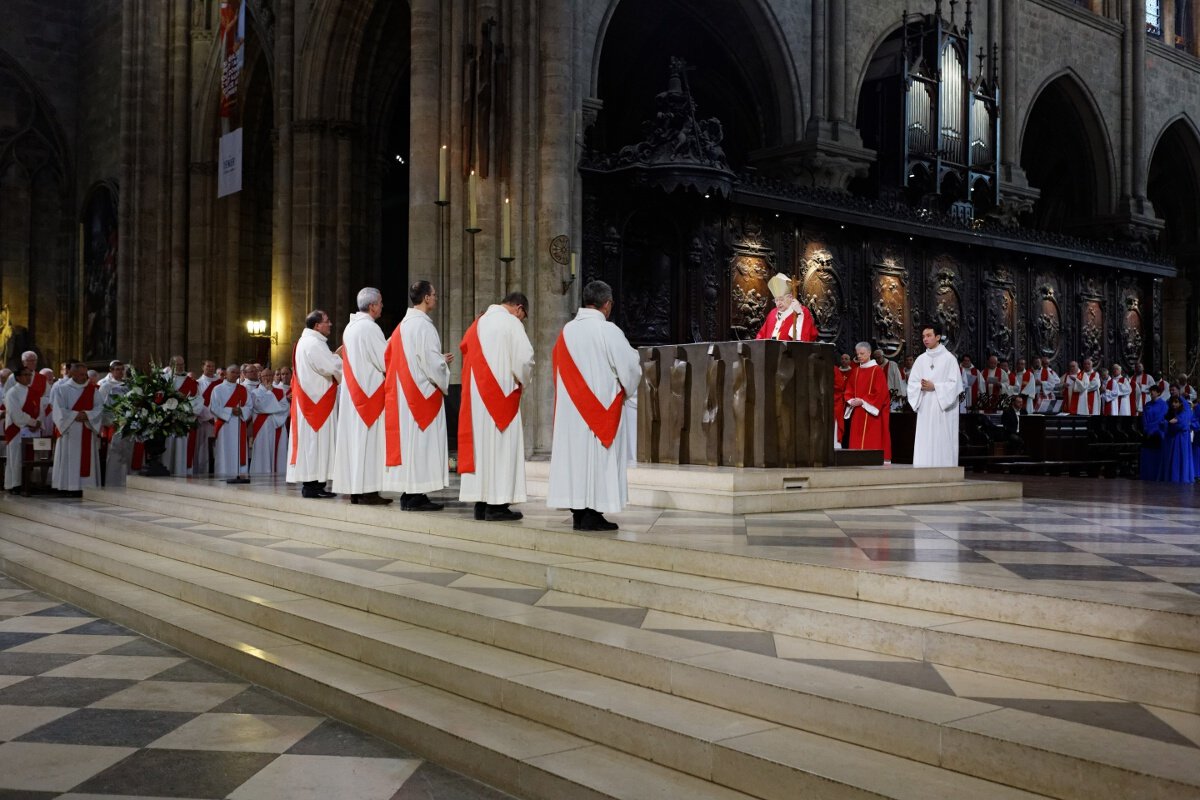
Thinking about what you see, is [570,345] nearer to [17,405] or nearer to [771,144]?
[17,405]

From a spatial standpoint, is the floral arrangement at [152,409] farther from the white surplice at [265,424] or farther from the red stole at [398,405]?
the red stole at [398,405]

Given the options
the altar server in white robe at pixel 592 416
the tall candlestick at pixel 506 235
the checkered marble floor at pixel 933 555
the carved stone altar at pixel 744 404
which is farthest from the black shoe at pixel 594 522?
the tall candlestick at pixel 506 235

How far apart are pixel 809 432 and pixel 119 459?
9.78m

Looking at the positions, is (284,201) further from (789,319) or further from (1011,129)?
(1011,129)

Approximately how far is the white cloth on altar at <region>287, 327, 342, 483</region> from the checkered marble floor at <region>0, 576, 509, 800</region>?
3490 mm

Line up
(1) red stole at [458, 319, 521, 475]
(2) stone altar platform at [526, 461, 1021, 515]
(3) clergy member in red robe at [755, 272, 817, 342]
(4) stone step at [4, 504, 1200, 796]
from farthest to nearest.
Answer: (3) clergy member in red robe at [755, 272, 817, 342] < (2) stone altar platform at [526, 461, 1021, 515] < (1) red stole at [458, 319, 521, 475] < (4) stone step at [4, 504, 1200, 796]

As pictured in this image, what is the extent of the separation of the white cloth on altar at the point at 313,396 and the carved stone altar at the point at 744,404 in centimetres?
285

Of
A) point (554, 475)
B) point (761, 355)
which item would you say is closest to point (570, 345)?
point (554, 475)

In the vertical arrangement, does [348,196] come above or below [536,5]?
below

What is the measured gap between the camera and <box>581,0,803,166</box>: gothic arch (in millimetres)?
19406

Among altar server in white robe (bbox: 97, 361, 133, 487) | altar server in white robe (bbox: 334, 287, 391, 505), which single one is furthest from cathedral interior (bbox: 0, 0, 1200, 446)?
altar server in white robe (bbox: 97, 361, 133, 487)

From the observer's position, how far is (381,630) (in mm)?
5551

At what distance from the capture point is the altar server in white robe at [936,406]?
11.2 metres

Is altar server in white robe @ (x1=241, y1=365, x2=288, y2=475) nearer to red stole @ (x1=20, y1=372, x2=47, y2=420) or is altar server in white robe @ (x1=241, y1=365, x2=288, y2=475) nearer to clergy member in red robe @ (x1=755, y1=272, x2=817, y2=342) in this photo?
red stole @ (x1=20, y1=372, x2=47, y2=420)
